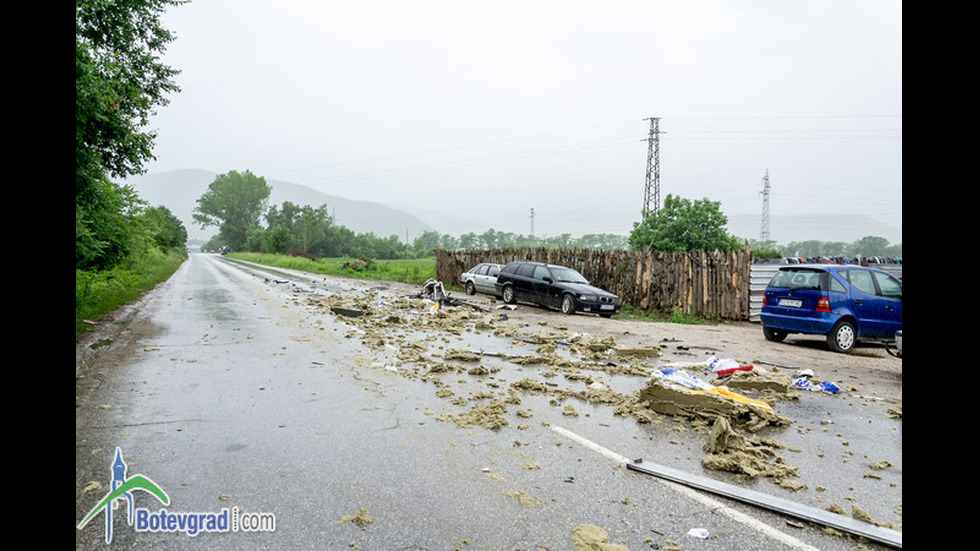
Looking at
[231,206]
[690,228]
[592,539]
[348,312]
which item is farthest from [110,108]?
[231,206]

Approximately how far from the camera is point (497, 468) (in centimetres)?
396

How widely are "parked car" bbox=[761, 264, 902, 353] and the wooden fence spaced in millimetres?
5462

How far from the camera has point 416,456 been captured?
13.7ft

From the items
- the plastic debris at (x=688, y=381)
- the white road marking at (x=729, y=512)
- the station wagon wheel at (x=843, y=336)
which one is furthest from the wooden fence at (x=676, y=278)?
the white road marking at (x=729, y=512)

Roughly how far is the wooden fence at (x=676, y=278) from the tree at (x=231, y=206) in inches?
5152

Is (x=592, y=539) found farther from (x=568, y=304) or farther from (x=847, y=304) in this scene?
(x=568, y=304)

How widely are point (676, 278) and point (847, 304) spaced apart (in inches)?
278

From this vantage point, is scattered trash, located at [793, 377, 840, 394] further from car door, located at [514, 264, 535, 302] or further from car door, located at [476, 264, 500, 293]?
car door, located at [476, 264, 500, 293]

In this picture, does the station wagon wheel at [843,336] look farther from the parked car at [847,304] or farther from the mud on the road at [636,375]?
the mud on the road at [636,375]

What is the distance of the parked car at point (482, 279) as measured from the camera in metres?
21.7

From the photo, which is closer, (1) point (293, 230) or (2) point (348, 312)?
(2) point (348, 312)
